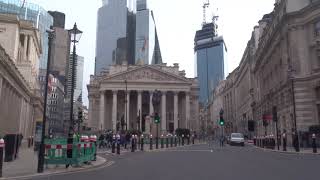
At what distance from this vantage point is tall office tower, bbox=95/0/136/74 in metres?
178

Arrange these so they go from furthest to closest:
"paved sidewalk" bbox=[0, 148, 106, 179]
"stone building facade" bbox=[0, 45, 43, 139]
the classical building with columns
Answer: the classical building with columns < "stone building facade" bbox=[0, 45, 43, 139] < "paved sidewalk" bbox=[0, 148, 106, 179]

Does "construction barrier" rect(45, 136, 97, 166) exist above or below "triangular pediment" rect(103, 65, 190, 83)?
Answer: below

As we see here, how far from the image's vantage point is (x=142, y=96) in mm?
119000

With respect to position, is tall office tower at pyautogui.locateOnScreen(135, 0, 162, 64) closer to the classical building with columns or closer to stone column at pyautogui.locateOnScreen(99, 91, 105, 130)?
the classical building with columns

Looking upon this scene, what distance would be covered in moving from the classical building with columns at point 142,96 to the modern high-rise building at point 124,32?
4326 centimetres

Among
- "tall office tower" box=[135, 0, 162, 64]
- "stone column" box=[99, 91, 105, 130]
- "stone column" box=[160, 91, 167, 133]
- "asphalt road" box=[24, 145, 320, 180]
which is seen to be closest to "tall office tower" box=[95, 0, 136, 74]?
"tall office tower" box=[135, 0, 162, 64]

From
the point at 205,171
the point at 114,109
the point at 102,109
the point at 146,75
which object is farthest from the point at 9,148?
the point at 102,109

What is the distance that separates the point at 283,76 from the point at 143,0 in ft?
458

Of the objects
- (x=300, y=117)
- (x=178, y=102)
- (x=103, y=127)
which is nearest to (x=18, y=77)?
(x=300, y=117)

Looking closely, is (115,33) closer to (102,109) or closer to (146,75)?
(146,75)

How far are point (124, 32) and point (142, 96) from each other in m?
66.2

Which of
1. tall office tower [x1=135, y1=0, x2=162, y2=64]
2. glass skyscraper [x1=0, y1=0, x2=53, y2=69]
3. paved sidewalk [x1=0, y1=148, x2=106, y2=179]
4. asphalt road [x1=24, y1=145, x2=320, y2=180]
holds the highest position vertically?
tall office tower [x1=135, y1=0, x2=162, y2=64]

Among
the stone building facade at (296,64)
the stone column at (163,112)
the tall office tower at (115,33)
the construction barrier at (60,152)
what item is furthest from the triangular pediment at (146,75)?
the construction barrier at (60,152)

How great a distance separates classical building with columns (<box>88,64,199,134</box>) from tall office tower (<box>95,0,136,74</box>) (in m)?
52.5
